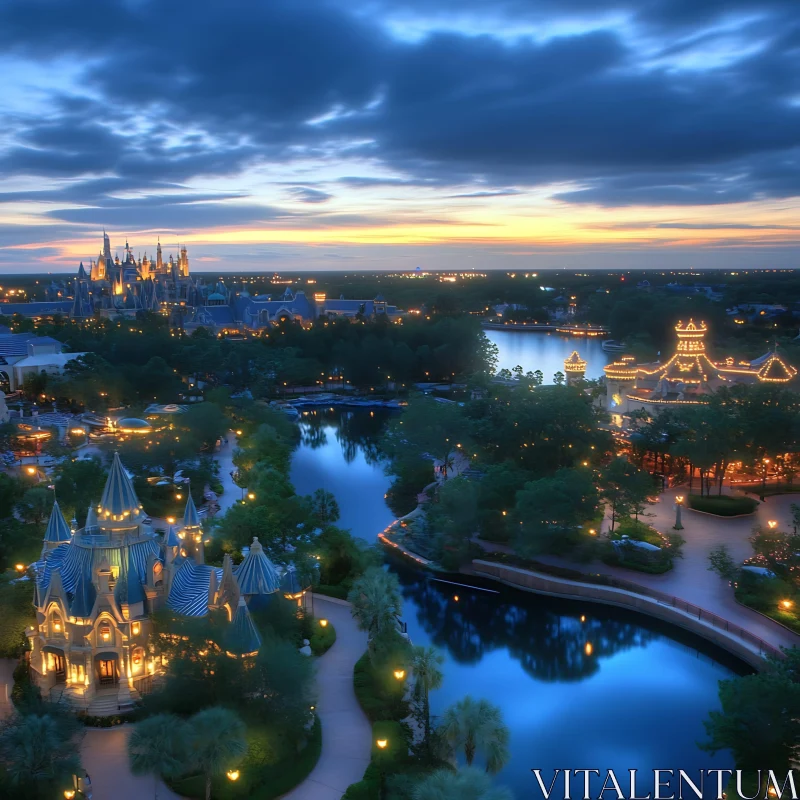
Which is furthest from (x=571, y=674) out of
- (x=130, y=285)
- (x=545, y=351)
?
(x=130, y=285)

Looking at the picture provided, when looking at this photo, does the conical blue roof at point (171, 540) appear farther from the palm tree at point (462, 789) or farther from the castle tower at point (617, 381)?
the castle tower at point (617, 381)

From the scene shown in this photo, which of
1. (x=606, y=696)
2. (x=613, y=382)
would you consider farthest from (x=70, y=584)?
(x=613, y=382)

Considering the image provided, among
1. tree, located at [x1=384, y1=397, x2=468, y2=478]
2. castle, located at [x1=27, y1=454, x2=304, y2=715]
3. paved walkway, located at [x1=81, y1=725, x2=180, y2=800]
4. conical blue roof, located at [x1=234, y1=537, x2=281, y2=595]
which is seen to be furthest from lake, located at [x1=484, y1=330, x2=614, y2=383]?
paved walkway, located at [x1=81, y1=725, x2=180, y2=800]

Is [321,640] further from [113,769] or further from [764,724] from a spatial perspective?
[764,724]

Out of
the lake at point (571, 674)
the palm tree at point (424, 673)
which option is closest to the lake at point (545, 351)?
the lake at point (571, 674)

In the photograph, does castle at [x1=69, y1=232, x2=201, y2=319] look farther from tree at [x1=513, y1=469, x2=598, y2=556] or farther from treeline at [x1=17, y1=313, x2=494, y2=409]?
tree at [x1=513, y1=469, x2=598, y2=556]

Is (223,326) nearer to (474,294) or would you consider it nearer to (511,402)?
(511,402)
